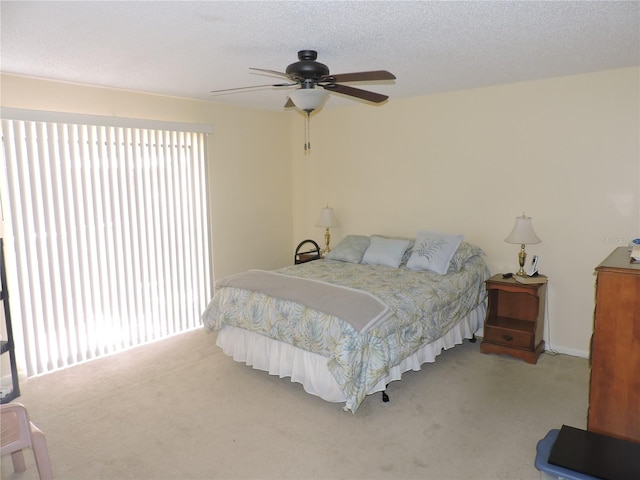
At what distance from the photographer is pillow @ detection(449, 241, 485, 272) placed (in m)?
4.20

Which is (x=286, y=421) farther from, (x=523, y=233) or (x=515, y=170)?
(x=515, y=170)

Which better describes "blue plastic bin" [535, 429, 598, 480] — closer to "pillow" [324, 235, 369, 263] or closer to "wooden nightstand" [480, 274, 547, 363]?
"wooden nightstand" [480, 274, 547, 363]

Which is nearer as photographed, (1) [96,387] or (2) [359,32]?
(2) [359,32]

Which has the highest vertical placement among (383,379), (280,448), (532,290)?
(532,290)

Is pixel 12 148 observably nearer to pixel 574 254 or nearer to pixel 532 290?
pixel 532 290

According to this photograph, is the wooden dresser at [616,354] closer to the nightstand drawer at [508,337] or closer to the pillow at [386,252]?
Result: the nightstand drawer at [508,337]

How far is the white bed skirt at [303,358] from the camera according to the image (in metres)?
3.21

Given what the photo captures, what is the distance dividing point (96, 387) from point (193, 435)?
1163 mm

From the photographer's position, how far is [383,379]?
314 cm

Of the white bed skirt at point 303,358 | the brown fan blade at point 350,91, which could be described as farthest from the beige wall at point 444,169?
the brown fan blade at point 350,91

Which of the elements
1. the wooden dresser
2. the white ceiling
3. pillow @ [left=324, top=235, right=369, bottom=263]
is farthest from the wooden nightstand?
the white ceiling

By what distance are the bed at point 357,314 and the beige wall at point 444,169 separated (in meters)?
0.59

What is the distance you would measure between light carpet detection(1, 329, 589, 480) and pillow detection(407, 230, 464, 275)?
0.83 m

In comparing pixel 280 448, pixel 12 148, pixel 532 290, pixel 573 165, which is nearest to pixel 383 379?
pixel 280 448
